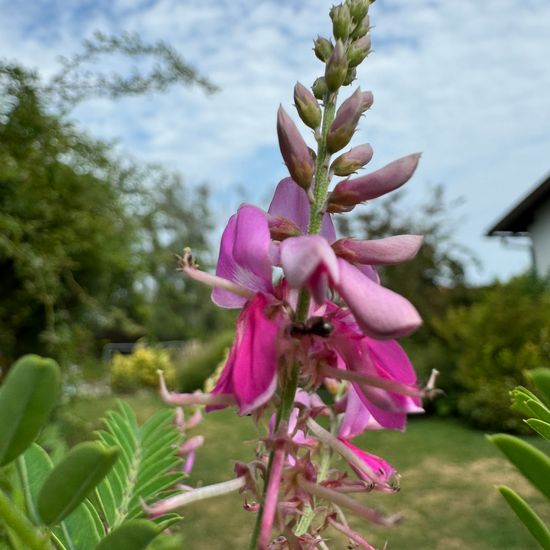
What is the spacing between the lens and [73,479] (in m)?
0.33

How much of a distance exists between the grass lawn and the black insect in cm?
268

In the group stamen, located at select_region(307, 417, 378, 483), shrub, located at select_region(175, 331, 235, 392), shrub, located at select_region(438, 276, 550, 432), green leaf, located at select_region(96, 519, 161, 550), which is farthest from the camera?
shrub, located at select_region(175, 331, 235, 392)

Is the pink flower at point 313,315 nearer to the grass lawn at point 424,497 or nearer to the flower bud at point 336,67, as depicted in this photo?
the flower bud at point 336,67

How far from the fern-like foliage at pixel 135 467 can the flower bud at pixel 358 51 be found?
0.34m

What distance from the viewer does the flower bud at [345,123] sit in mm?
444

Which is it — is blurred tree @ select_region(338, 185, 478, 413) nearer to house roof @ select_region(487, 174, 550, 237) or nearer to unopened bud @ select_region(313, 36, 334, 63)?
house roof @ select_region(487, 174, 550, 237)

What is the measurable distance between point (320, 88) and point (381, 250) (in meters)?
0.13

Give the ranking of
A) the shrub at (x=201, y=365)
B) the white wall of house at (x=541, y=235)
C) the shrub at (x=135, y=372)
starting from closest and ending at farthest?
the shrub at (x=201, y=365) → the white wall of house at (x=541, y=235) → the shrub at (x=135, y=372)

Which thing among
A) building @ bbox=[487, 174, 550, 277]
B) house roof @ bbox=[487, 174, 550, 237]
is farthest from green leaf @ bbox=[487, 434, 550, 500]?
house roof @ bbox=[487, 174, 550, 237]

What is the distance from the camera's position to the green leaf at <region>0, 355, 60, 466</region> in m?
0.32

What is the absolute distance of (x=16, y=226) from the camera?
2896 mm

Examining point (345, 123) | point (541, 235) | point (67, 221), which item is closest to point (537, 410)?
point (345, 123)

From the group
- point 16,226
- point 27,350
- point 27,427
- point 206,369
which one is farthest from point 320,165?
point 206,369

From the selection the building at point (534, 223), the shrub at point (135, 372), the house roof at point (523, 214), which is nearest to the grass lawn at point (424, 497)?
the shrub at point (135, 372)
